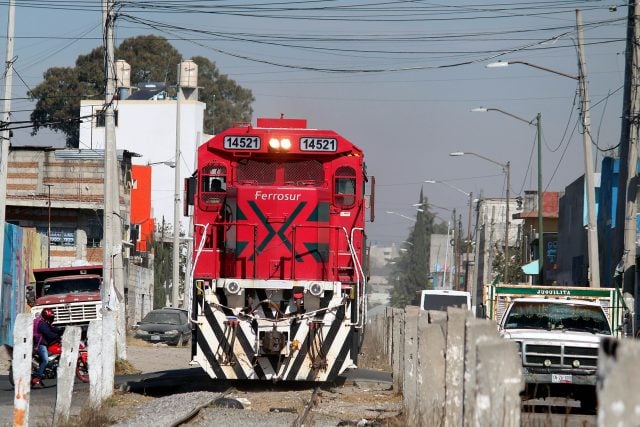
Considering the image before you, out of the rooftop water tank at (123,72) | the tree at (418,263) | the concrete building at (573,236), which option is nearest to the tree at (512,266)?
the concrete building at (573,236)

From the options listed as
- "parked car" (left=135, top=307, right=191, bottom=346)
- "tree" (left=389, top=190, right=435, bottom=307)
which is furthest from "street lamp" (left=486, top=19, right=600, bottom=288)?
"tree" (left=389, top=190, right=435, bottom=307)

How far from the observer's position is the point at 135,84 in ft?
326

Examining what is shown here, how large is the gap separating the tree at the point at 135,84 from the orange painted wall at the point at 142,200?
1452 centimetres

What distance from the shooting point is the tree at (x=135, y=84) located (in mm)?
92438

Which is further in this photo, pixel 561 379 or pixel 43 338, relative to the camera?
pixel 43 338

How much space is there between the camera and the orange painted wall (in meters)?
73.6

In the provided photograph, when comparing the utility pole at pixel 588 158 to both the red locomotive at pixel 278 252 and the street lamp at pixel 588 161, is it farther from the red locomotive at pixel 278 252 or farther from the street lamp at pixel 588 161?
the red locomotive at pixel 278 252

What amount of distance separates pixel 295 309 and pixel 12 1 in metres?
15.7

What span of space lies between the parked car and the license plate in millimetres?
27077

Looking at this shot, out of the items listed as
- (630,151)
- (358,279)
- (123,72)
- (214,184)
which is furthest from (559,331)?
(123,72)

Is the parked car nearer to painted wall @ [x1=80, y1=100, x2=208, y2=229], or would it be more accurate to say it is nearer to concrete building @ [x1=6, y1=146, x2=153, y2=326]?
concrete building @ [x1=6, y1=146, x2=153, y2=326]

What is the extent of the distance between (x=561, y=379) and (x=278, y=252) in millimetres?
4953

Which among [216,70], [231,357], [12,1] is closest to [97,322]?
[231,357]

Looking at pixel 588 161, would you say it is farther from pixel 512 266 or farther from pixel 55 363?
pixel 512 266
